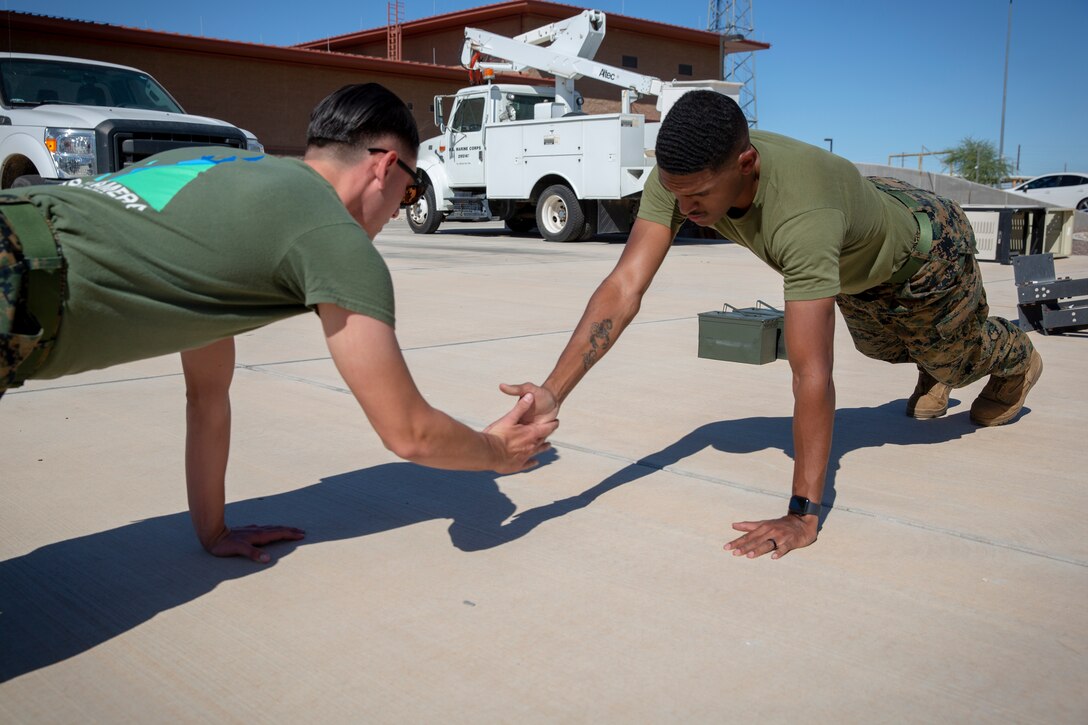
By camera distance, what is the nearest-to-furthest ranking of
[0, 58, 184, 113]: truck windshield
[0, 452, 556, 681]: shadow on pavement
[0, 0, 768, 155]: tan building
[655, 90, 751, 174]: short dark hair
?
[0, 452, 556, 681]: shadow on pavement < [655, 90, 751, 174]: short dark hair < [0, 58, 184, 113]: truck windshield < [0, 0, 768, 155]: tan building

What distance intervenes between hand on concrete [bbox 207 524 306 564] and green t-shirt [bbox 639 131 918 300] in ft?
5.33

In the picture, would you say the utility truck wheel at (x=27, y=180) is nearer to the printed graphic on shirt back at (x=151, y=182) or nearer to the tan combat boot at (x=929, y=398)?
the printed graphic on shirt back at (x=151, y=182)

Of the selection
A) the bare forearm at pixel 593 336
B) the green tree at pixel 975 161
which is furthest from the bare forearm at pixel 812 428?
the green tree at pixel 975 161

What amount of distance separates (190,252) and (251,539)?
1.22 m

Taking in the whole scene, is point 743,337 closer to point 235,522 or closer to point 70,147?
point 235,522

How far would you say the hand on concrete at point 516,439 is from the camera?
101 inches

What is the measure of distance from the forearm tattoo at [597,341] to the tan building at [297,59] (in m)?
21.3

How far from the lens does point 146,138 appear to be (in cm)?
975

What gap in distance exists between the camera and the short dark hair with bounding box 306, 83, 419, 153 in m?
2.24

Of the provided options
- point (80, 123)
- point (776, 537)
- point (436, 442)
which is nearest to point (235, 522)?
point (436, 442)

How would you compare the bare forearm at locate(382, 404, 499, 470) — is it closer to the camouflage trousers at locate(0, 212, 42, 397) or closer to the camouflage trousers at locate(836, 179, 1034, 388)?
the camouflage trousers at locate(0, 212, 42, 397)

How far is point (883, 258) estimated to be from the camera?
3.44 meters

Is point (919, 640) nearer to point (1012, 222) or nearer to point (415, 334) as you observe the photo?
point (415, 334)

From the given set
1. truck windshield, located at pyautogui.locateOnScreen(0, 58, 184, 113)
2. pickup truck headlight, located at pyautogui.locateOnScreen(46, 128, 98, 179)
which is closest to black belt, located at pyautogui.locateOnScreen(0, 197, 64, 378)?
pickup truck headlight, located at pyautogui.locateOnScreen(46, 128, 98, 179)
